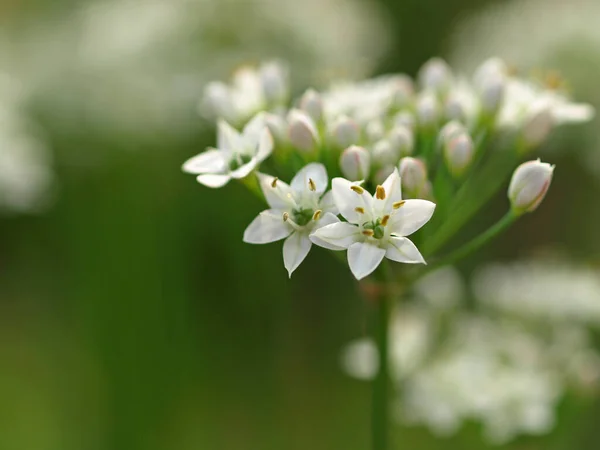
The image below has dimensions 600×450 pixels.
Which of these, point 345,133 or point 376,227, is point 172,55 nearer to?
point 345,133

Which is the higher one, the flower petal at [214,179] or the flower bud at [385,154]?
the flower bud at [385,154]

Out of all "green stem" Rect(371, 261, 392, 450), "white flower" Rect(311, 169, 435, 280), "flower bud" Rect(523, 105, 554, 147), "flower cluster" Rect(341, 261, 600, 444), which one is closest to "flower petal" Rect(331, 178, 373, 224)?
"white flower" Rect(311, 169, 435, 280)

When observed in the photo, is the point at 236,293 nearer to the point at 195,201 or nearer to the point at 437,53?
the point at 195,201

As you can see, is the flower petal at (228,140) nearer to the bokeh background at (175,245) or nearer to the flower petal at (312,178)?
the flower petal at (312,178)

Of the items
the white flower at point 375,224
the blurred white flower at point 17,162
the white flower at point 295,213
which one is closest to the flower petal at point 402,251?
the white flower at point 375,224

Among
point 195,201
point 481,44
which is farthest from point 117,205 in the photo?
point 481,44
